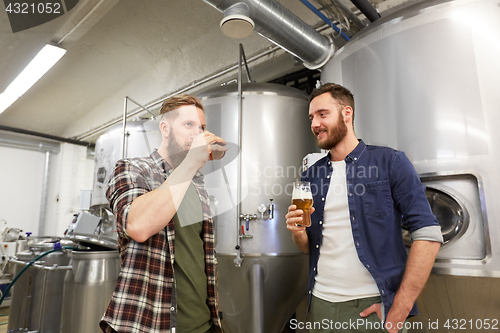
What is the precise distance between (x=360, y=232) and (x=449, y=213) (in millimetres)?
515

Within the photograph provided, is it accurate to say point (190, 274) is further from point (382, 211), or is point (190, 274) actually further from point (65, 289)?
point (65, 289)

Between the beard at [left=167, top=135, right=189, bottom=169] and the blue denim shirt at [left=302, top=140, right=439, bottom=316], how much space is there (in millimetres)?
687

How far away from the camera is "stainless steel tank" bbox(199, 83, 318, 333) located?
2.54 metres

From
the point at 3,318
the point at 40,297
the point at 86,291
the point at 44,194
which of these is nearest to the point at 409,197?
the point at 86,291

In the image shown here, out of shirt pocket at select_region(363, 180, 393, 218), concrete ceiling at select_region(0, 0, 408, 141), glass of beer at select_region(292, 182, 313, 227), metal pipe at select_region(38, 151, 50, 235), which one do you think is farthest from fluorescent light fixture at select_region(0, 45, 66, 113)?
shirt pocket at select_region(363, 180, 393, 218)

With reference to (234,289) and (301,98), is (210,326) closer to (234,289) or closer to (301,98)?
(234,289)

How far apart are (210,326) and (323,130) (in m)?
0.97

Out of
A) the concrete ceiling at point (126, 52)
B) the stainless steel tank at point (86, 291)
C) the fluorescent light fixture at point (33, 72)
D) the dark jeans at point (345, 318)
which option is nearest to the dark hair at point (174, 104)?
the dark jeans at point (345, 318)

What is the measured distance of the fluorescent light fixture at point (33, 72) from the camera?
4.17m

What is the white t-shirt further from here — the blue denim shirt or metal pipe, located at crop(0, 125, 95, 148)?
metal pipe, located at crop(0, 125, 95, 148)

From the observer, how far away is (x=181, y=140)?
3.93 feet

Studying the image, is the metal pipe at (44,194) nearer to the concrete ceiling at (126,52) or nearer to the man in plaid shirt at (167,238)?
the concrete ceiling at (126,52)

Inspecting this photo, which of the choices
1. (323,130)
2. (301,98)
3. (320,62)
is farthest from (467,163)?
(301,98)

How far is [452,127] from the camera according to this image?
1.56 metres
